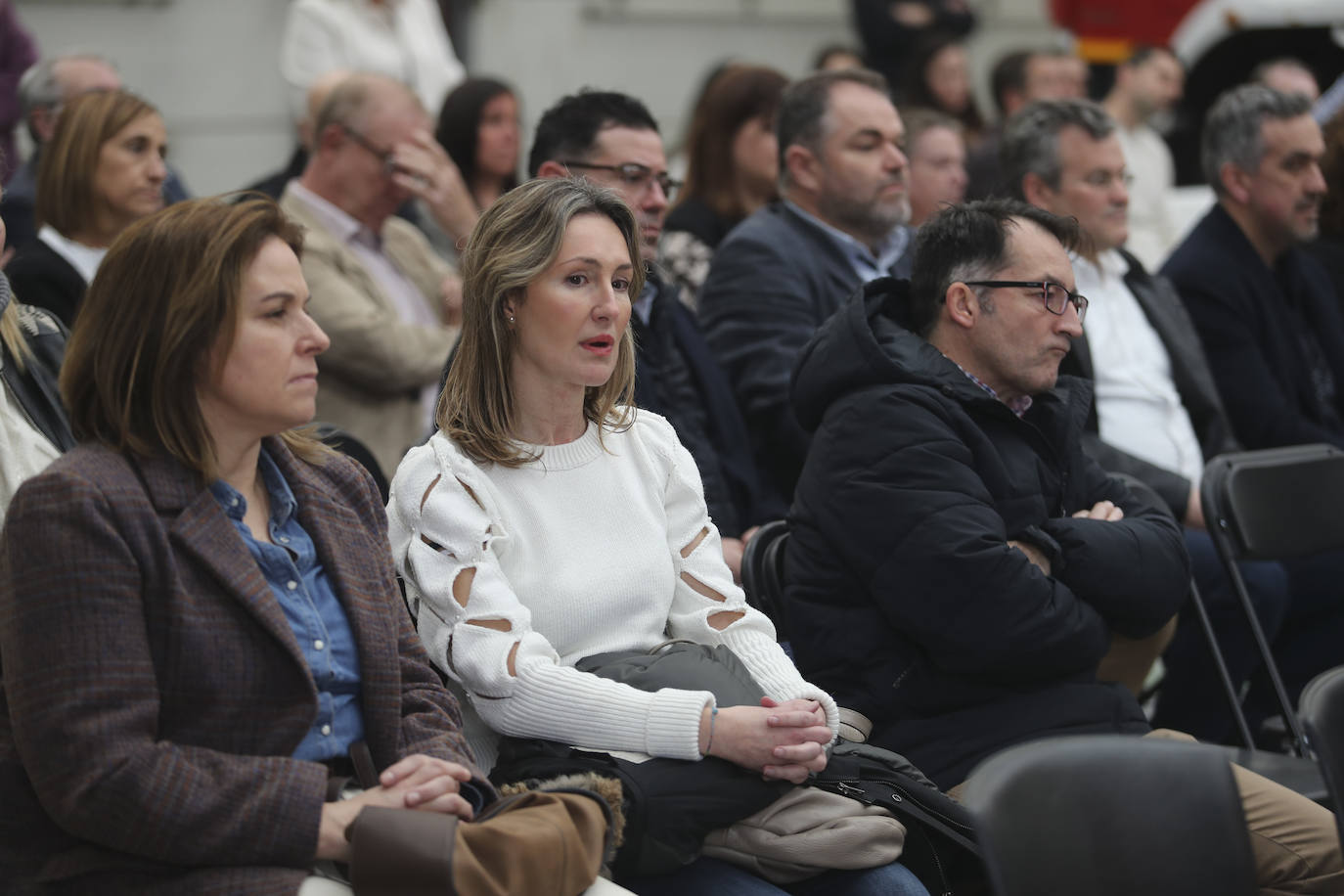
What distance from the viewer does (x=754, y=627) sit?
2740mm

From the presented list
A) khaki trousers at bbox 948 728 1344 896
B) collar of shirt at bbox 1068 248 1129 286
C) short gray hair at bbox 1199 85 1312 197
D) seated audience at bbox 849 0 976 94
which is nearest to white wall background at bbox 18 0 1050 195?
seated audience at bbox 849 0 976 94

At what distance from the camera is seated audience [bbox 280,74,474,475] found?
4473 mm

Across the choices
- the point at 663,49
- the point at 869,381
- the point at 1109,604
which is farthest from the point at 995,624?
the point at 663,49

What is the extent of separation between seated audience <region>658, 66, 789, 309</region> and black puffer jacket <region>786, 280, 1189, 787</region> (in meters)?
2.36

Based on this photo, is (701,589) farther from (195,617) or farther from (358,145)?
(358,145)

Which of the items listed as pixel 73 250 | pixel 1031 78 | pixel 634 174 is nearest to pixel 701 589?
pixel 634 174

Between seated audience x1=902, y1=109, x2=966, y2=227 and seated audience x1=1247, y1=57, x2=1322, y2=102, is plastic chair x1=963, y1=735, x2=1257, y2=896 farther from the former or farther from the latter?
seated audience x1=1247, y1=57, x2=1322, y2=102

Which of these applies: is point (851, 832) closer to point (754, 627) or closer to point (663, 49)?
point (754, 627)

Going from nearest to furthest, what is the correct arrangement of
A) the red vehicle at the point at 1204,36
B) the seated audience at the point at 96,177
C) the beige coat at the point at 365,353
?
the seated audience at the point at 96,177 → the beige coat at the point at 365,353 → the red vehicle at the point at 1204,36

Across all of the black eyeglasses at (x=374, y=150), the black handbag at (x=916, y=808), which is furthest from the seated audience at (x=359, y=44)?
the black handbag at (x=916, y=808)

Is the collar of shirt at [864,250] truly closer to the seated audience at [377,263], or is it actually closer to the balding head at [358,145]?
the seated audience at [377,263]

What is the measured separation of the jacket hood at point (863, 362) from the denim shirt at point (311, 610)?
48.1 inches

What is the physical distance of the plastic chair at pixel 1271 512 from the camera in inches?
142

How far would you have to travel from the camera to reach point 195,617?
2.04 meters
